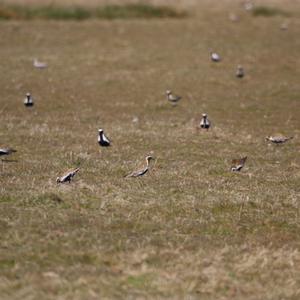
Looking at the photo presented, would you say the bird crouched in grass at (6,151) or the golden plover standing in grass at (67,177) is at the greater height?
the golden plover standing in grass at (67,177)

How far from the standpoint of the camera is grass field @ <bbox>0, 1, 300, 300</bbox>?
993 centimetres

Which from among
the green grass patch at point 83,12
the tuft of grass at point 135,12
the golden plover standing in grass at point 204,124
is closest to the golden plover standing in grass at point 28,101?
the golden plover standing in grass at point 204,124

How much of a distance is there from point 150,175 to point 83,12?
2457 centimetres

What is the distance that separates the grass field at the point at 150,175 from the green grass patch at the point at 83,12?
17.4 ft

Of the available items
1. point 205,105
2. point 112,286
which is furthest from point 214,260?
point 205,105

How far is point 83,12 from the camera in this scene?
123 feet

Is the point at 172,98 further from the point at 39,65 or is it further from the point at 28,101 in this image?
the point at 39,65

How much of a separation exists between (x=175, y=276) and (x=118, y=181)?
393cm

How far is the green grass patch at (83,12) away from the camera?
121 ft

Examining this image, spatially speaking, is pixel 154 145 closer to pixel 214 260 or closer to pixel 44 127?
pixel 44 127

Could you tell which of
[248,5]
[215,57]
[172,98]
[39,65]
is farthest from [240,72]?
[248,5]

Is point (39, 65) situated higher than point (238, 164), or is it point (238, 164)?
point (238, 164)

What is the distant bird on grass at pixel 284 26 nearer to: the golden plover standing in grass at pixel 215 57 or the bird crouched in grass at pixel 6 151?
the golden plover standing in grass at pixel 215 57

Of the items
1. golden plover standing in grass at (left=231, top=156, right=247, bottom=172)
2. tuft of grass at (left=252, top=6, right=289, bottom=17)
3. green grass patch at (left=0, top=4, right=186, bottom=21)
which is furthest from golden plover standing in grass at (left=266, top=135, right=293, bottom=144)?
tuft of grass at (left=252, top=6, right=289, bottom=17)
